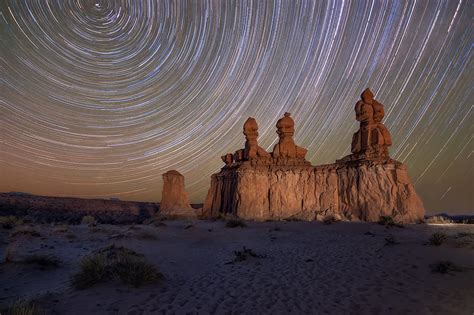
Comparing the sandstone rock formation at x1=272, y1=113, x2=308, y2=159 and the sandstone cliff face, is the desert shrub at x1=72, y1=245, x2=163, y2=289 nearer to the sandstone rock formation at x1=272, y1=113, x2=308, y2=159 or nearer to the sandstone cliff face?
the sandstone cliff face

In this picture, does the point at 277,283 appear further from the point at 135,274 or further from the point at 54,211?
the point at 54,211

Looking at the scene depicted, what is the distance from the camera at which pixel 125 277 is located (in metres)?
7.65

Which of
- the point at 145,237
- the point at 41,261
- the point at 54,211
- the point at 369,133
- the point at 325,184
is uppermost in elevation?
the point at 369,133

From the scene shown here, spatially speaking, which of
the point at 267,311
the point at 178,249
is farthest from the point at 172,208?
the point at 267,311

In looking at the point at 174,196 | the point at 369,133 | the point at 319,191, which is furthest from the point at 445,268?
the point at 174,196

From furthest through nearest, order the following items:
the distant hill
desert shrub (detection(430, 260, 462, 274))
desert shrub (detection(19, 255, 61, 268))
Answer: the distant hill
desert shrub (detection(19, 255, 61, 268))
desert shrub (detection(430, 260, 462, 274))

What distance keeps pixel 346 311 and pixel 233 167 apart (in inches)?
1291

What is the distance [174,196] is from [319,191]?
22045mm

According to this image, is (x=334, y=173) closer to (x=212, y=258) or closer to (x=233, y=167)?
(x=233, y=167)

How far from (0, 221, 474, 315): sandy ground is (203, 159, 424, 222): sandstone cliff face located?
1691cm

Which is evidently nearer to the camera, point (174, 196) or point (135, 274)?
point (135, 274)

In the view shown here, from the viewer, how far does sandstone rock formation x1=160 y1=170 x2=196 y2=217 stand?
45.3 meters

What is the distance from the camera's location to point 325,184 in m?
34.4

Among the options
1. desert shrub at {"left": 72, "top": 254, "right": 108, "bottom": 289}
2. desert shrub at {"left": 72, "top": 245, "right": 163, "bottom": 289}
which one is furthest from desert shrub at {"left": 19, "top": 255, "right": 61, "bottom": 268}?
desert shrub at {"left": 72, "top": 254, "right": 108, "bottom": 289}
